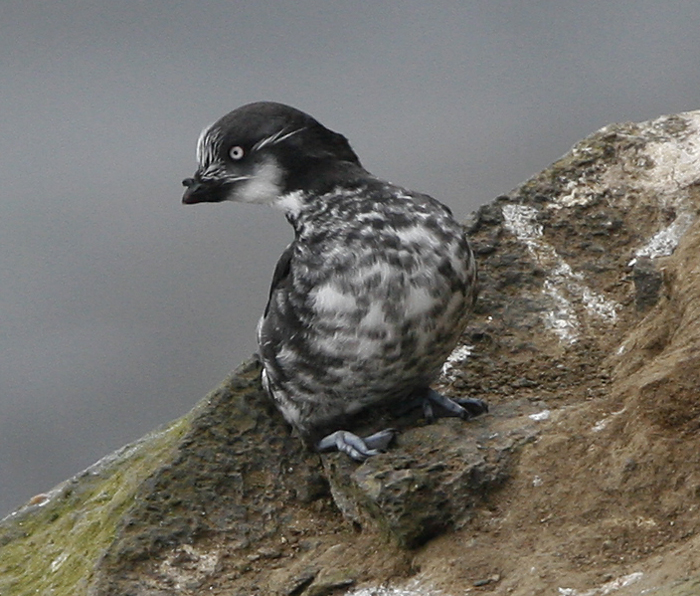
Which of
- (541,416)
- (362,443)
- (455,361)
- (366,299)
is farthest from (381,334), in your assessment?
(455,361)

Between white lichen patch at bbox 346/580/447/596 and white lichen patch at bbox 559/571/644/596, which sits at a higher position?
white lichen patch at bbox 346/580/447/596

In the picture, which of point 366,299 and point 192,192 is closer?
point 366,299

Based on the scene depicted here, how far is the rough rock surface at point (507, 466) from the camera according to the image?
182 inches

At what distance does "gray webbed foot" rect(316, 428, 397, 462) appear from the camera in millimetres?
5344

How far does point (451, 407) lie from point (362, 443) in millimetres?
424

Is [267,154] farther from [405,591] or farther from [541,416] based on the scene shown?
[405,591]

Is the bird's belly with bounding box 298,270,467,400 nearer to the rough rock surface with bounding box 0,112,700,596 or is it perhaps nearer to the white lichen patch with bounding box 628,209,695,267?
the rough rock surface with bounding box 0,112,700,596

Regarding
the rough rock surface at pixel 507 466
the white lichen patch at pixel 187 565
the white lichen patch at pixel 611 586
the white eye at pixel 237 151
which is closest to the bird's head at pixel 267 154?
the white eye at pixel 237 151

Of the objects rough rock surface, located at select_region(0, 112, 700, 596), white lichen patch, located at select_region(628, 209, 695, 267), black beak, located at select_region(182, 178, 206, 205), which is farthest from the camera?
white lichen patch, located at select_region(628, 209, 695, 267)

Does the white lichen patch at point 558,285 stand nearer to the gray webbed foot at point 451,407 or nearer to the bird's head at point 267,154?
the gray webbed foot at point 451,407

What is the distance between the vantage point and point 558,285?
6.57 meters

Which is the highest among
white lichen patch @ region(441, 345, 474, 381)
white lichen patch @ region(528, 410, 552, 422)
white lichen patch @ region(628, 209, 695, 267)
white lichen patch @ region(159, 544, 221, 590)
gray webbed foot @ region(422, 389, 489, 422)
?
white lichen patch @ region(628, 209, 695, 267)

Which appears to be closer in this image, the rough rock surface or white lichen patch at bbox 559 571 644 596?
white lichen patch at bbox 559 571 644 596

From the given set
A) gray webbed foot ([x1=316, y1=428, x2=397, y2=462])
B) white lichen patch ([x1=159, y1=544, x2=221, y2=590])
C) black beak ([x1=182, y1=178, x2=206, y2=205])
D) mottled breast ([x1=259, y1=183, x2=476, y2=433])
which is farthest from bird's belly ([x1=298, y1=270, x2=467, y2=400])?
white lichen patch ([x1=159, y1=544, x2=221, y2=590])
